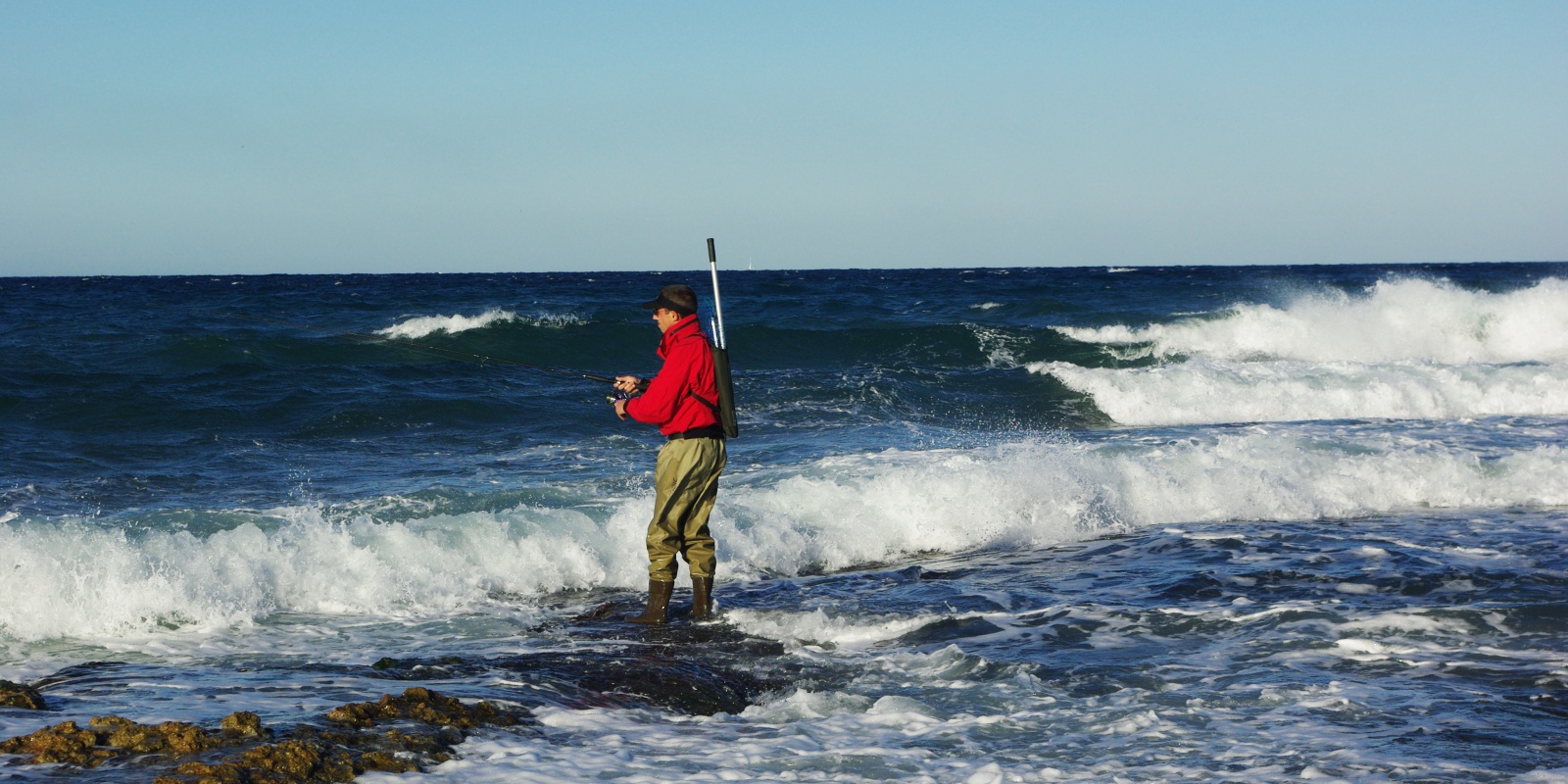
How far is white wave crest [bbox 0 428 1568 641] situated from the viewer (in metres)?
6.78

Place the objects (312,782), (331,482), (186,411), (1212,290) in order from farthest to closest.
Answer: (1212,290) < (186,411) < (331,482) < (312,782)

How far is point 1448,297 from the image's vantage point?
91.7 ft

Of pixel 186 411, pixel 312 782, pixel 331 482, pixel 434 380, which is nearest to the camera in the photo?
pixel 312 782

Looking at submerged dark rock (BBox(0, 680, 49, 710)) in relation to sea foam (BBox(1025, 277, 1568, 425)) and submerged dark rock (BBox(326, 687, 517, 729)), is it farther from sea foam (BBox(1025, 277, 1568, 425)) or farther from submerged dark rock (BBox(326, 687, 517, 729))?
sea foam (BBox(1025, 277, 1568, 425))

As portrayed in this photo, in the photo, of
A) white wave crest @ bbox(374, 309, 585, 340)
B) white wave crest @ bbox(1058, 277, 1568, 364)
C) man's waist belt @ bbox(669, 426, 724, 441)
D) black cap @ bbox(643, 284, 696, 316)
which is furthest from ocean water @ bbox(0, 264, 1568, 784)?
white wave crest @ bbox(1058, 277, 1568, 364)

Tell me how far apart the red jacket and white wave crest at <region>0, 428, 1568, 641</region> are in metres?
1.18

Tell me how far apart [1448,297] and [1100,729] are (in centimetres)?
2731

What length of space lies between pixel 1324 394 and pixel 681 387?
13863 millimetres

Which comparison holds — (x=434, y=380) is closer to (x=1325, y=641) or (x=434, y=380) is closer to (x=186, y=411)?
(x=186, y=411)

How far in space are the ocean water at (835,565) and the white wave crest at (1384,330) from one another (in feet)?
21.0

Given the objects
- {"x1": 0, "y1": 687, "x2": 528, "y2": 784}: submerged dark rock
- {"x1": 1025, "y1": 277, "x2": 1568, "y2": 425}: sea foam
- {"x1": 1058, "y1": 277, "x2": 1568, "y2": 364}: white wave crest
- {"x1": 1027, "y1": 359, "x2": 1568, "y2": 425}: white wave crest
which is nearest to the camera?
{"x1": 0, "y1": 687, "x2": 528, "y2": 784}: submerged dark rock

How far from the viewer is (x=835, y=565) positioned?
28.4ft

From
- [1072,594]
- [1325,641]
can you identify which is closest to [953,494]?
[1072,594]

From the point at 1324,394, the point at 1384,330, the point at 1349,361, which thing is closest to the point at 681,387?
the point at 1324,394
